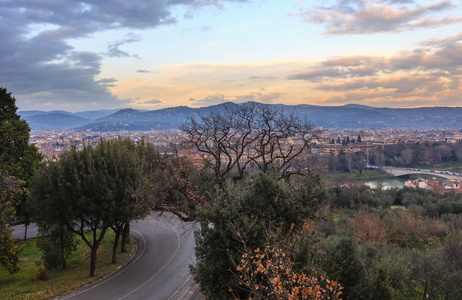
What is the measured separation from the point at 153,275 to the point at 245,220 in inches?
378

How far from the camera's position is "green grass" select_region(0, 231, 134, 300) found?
42.3 feet

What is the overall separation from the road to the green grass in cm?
71

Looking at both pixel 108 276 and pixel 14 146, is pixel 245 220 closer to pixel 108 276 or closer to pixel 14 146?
pixel 108 276

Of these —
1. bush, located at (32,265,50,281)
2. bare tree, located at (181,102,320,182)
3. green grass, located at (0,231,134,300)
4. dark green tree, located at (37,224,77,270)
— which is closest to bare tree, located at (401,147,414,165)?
bare tree, located at (181,102,320,182)

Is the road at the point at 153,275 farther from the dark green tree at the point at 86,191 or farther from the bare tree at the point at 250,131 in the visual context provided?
the bare tree at the point at 250,131

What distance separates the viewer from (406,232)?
1931cm

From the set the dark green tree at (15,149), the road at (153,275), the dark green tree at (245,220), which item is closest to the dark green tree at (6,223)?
the road at (153,275)

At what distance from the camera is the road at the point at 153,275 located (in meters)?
13.0

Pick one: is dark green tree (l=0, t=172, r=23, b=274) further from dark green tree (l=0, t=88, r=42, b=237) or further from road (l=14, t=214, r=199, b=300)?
dark green tree (l=0, t=88, r=42, b=237)

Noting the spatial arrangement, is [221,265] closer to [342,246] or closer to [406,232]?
[342,246]

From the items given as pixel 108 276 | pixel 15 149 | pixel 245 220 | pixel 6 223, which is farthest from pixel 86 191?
pixel 245 220

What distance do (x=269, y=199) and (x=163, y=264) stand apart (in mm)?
10563

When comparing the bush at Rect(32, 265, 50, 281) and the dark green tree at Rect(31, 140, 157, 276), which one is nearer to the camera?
the dark green tree at Rect(31, 140, 157, 276)

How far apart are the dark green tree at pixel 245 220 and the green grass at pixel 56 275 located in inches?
333
